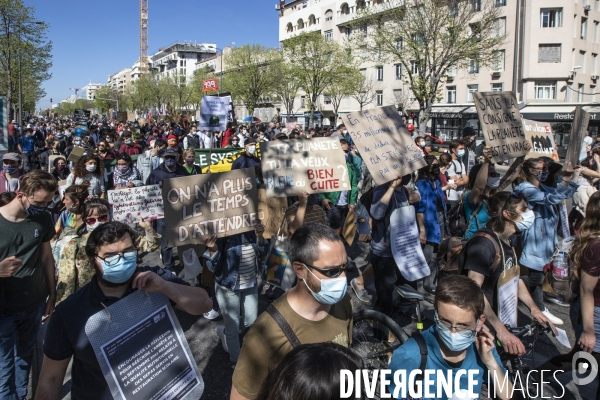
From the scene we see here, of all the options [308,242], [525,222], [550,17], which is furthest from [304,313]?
[550,17]

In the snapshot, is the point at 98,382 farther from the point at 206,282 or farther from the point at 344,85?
the point at 344,85

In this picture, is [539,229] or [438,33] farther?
[438,33]

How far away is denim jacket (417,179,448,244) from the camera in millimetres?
5715

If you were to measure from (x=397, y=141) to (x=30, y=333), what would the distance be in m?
3.91

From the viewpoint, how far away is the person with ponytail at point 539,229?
5047 mm

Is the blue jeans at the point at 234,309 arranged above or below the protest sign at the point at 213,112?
below

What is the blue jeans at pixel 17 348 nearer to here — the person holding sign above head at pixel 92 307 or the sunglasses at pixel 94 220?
the sunglasses at pixel 94 220

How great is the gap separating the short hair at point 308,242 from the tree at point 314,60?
39182 millimetres

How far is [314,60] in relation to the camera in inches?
1628

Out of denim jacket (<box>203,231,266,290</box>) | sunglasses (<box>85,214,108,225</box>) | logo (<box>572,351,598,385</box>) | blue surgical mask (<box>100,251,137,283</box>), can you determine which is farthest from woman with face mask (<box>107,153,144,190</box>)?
logo (<box>572,351,598,385</box>)

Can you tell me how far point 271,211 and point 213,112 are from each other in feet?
22.7

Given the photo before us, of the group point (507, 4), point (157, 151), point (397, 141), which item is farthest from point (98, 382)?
point (507, 4)

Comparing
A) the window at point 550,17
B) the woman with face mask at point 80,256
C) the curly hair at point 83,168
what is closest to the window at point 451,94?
the window at point 550,17

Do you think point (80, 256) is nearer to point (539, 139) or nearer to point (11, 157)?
point (11, 157)
